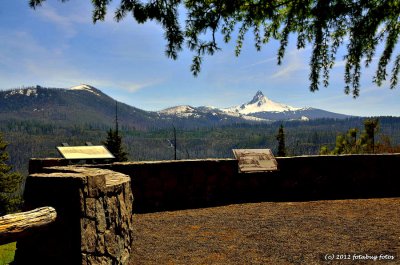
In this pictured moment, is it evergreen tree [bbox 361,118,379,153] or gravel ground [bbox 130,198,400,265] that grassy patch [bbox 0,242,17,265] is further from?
evergreen tree [bbox 361,118,379,153]

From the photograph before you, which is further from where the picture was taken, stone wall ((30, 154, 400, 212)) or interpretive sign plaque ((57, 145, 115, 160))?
stone wall ((30, 154, 400, 212))

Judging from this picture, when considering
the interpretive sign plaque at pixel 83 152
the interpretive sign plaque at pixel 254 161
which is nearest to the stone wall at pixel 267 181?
the interpretive sign plaque at pixel 254 161

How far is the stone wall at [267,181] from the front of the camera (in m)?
9.20

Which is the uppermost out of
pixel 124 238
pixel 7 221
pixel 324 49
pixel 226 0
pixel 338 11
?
pixel 226 0

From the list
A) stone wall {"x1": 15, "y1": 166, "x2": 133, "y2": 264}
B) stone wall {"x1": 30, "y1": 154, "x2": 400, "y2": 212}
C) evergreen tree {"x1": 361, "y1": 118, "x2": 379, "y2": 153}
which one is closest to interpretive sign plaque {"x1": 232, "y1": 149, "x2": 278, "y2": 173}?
stone wall {"x1": 30, "y1": 154, "x2": 400, "y2": 212}

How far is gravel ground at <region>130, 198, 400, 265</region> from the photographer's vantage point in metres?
5.39

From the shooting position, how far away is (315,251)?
555cm

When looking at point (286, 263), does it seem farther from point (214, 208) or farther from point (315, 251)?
point (214, 208)

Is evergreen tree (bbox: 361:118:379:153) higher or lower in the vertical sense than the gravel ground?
higher

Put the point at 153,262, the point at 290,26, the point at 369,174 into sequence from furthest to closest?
the point at 369,174 → the point at 153,262 → the point at 290,26

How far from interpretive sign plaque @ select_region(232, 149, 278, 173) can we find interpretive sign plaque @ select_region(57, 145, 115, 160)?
3.51m

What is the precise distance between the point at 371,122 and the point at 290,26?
174 ft

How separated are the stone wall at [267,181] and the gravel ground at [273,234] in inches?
21.3

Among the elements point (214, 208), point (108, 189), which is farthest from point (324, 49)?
point (214, 208)
